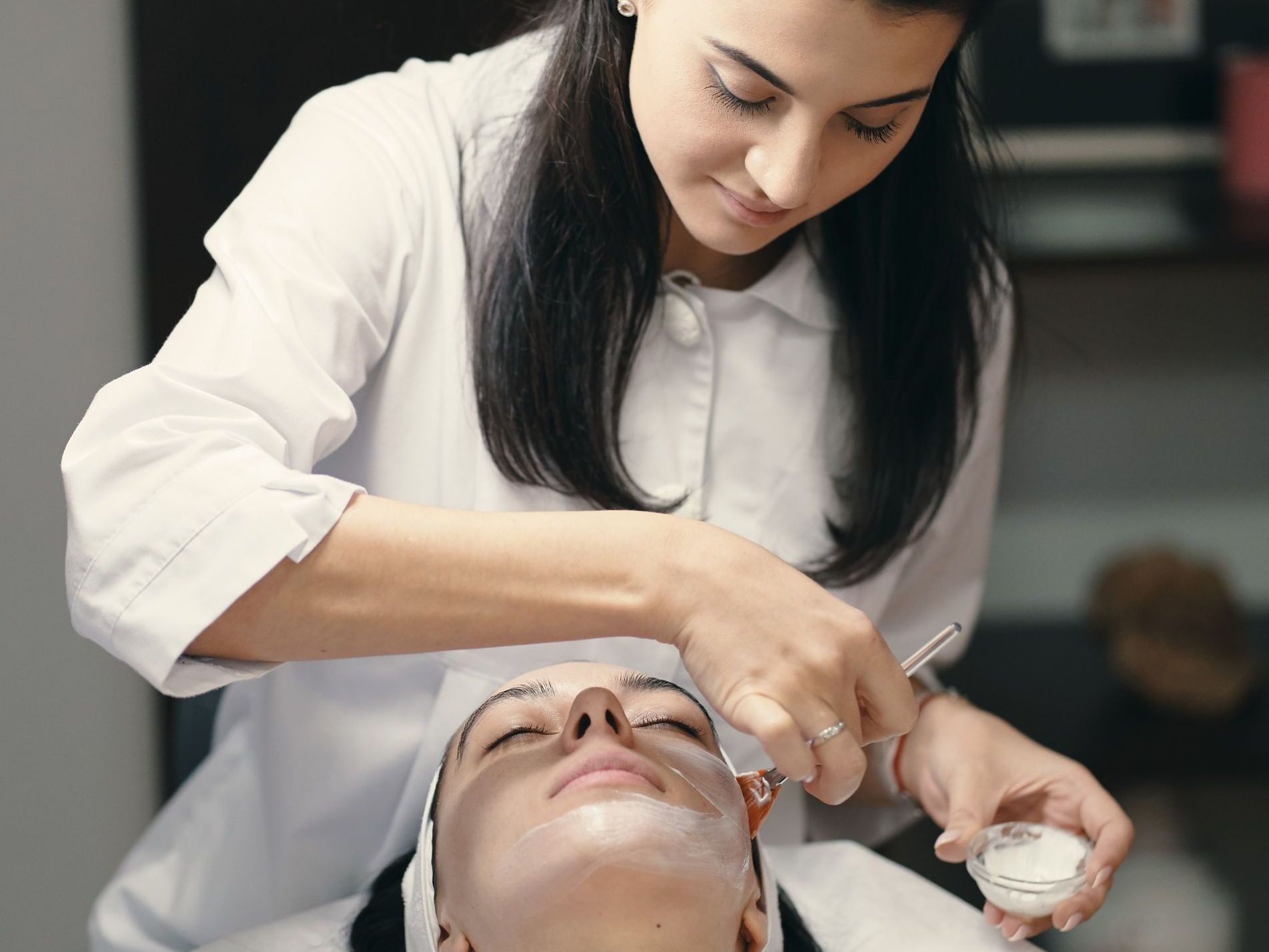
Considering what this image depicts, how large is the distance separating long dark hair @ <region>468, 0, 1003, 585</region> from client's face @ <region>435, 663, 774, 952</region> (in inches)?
9.2

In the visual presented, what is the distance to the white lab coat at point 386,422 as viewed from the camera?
108cm

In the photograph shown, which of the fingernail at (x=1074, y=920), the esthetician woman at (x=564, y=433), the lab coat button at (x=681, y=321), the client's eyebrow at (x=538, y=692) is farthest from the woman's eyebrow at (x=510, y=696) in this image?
the fingernail at (x=1074, y=920)

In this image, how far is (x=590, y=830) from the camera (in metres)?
1.00

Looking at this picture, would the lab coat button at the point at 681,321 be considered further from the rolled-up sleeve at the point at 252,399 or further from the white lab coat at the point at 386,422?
the rolled-up sleeve at the point at 252,399

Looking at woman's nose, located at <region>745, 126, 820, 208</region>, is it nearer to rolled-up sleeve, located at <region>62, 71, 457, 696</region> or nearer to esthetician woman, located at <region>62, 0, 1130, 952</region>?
esthetician woman, located at <region>62, 0, 1130, 952</region>

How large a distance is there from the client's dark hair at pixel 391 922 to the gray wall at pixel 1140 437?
4.31ft

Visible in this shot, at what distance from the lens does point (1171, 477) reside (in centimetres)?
247

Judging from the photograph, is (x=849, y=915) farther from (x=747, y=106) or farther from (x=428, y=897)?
(x=747, y=106)

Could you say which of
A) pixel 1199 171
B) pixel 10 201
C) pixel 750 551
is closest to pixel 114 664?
pixel 10 201

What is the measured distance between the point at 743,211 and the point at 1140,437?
5.28ft

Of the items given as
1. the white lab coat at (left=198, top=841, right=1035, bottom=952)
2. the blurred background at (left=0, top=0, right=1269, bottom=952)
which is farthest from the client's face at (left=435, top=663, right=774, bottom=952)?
the blurred background at (left=0, top=0, right=1269, bottom=952)

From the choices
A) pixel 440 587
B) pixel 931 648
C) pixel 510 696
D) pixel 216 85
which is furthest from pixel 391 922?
pixel 216 85

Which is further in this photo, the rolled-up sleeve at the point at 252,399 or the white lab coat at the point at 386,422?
the white lab coat at the point at 386,422

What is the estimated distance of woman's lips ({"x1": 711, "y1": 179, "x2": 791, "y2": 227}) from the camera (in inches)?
43.1
